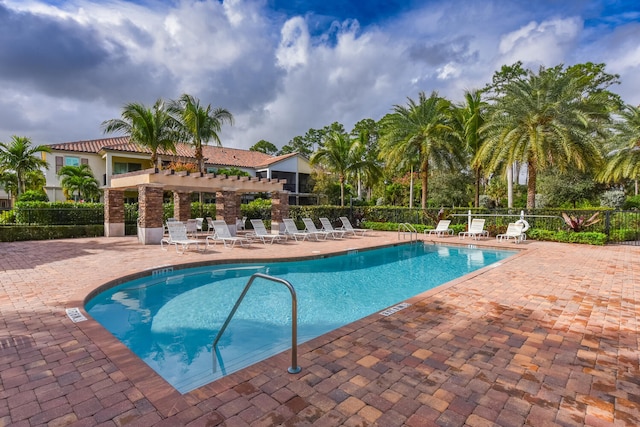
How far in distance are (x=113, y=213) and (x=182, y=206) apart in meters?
3.38

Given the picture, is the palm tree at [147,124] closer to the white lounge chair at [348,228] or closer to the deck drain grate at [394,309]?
the white lounge chair at [348,228]

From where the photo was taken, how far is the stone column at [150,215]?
1442 centimetres

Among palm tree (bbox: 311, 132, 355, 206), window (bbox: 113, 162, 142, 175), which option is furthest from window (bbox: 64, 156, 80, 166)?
palm tree (bbox: 311, 132, 355, 206)

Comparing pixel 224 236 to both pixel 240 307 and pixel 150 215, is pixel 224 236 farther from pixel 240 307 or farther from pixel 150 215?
pixel 240 307

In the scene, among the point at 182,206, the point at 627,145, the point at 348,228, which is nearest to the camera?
the point at 182,206

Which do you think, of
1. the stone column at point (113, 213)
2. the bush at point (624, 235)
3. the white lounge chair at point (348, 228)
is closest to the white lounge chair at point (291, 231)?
the white lounge chair at point (348, 228)

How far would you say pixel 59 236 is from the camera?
16391mm

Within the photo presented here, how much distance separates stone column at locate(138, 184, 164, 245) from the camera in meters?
14.4

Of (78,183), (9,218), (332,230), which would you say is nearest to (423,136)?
(332,230)

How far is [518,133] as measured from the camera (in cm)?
1733

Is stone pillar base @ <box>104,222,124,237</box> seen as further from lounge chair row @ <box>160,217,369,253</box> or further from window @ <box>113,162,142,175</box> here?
window @ <box>113,162,142,175</box>

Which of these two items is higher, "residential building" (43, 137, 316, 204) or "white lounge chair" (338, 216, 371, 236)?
"residential building" (43, 137, 316, 204)

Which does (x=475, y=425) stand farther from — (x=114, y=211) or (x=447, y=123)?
(x=447, y=123)

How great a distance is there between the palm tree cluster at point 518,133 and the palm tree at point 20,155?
69.0ft
